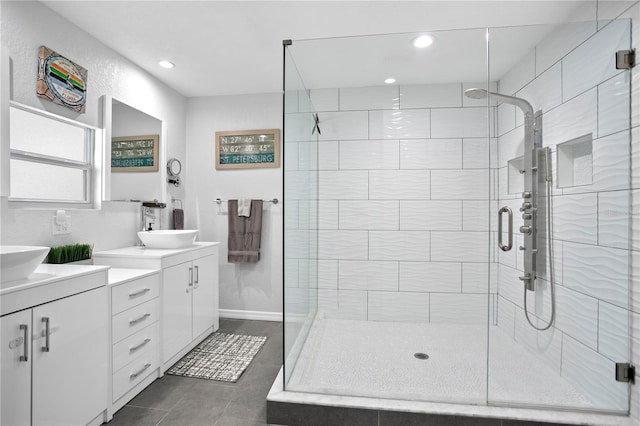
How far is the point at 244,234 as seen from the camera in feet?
10.8

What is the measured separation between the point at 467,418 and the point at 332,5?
239 centimetres

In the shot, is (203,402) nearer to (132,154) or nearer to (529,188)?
(132,154)

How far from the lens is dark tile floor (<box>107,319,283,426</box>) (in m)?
1.75

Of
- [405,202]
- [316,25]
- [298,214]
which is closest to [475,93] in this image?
[405,202]

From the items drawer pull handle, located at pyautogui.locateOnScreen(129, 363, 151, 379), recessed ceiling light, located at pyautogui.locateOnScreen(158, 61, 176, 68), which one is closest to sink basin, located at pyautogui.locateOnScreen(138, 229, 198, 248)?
drawer pull handle, located at pyautogui.locateOnScreen(129, 363, 151, 379)

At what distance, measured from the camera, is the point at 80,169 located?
2.25 m

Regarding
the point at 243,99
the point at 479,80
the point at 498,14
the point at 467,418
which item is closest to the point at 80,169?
the point at 243,99

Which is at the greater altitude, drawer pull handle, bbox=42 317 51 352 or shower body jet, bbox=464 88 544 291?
shower body jet, bbox=464 88 544 291

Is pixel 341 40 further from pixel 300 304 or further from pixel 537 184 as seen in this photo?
pixel 300 304

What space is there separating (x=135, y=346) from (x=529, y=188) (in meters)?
2.52

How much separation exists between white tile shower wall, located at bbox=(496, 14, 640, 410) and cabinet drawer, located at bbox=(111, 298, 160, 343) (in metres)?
2.17

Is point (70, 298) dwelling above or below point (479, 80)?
below

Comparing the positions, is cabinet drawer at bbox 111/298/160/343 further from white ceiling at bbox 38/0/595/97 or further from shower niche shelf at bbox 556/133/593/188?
shower niche shelf at bbox 556/133/593/188

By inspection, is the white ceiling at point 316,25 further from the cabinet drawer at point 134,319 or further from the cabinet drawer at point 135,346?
the cabinet drawer at point 135,346
